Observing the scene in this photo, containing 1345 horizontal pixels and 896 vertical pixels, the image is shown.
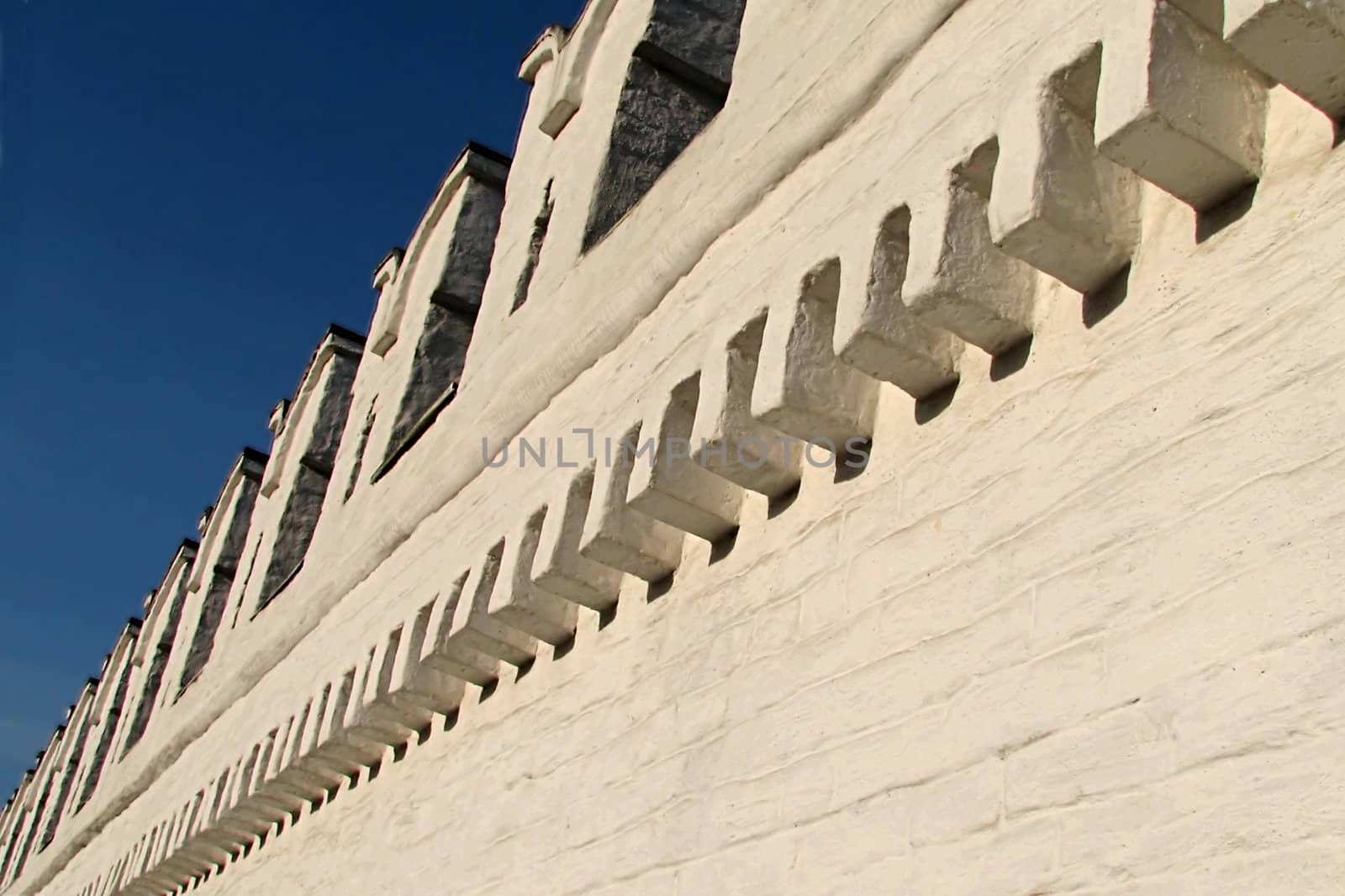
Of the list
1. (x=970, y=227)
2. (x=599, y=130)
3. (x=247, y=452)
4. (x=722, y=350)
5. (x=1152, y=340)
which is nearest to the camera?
(x=1152, y=340)

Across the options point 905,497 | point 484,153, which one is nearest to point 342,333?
point 484,153

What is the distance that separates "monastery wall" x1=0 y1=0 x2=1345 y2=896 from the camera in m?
1.86

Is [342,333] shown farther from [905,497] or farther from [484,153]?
[905,497]

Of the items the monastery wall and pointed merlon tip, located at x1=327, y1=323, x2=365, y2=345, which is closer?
the monastery wall

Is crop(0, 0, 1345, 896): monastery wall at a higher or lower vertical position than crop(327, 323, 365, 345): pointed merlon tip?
lower

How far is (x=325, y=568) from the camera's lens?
6.80m

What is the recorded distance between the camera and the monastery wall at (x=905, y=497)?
186 cm

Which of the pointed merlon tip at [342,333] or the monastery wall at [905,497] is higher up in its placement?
the pointed merlon tip at [342,333]

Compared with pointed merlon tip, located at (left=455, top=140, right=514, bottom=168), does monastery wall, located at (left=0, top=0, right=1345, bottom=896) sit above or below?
below

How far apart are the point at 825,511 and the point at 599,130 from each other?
9.82 ft

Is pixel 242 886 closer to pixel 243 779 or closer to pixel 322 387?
pixel 243 779

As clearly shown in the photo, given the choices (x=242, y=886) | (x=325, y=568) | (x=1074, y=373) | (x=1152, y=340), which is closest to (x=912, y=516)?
(x=1074, y=373)

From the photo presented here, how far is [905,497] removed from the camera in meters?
2.62

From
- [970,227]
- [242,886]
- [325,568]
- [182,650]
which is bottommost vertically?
[242,886]
